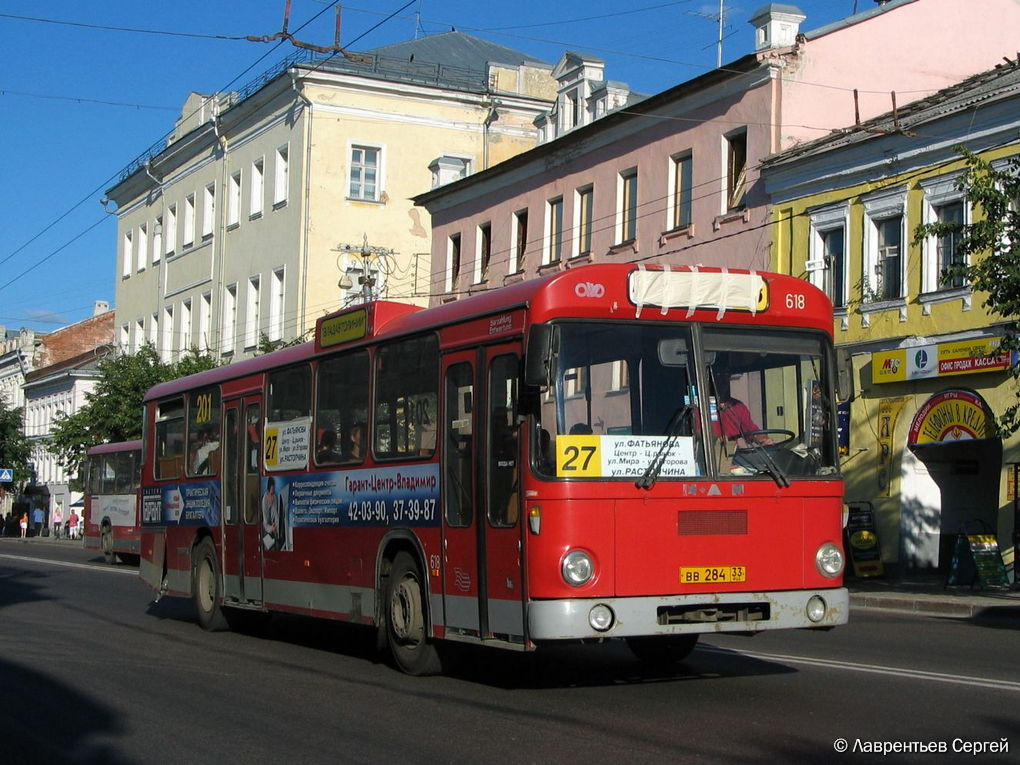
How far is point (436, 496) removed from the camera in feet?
37.2

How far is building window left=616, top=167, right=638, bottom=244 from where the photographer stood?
3488cm

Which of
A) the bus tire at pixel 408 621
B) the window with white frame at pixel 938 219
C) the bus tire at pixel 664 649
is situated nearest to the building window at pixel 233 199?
the window with white frame at pixel 938 219

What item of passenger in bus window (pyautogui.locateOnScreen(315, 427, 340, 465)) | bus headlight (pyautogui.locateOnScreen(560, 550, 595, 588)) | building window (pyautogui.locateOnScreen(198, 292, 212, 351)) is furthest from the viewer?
building window (pyautogui.locateOnScreen(198, 292, 212, 351))

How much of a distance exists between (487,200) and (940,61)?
13.3 metres

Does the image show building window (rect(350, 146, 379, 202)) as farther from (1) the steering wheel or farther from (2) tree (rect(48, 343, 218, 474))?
(1) the steering wheel

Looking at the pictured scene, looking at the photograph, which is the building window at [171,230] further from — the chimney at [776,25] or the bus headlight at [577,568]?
the bus headlight at [577,568]

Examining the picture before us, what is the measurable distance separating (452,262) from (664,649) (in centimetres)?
3189

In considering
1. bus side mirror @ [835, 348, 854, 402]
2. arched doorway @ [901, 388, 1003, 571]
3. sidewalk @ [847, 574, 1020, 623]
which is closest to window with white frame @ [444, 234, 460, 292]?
arched doorway @ [901, 388, 1003, 571]

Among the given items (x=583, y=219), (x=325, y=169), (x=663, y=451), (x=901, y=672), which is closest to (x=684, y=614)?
(x=663, y=451)

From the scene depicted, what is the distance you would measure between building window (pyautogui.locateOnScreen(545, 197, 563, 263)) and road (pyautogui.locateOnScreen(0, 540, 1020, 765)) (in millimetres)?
22989

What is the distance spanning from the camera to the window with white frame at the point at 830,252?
2836cm

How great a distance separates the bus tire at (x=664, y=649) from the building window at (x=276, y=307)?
126ft

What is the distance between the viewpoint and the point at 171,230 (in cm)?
6000

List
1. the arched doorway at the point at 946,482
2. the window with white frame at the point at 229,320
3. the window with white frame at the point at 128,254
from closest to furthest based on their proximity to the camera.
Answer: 1. the arched doorway at the point at 946,482
2. the window with white frame at the point at 229,320
3. the window with white frame at the point at 128,254
